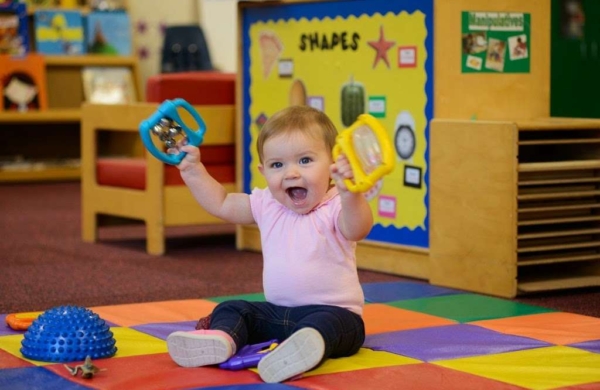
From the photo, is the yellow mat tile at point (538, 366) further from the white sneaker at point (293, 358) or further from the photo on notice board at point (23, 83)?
the photo on notice board at point (23, 83)

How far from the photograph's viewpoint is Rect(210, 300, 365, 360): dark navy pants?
5.70 ft

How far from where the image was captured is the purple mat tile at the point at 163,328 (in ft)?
6.66

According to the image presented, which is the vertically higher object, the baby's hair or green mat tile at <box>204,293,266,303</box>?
the baby's hair

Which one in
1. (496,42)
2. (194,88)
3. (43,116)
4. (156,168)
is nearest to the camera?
(496,42)

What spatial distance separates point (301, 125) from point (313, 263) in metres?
0.25

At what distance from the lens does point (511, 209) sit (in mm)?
2547

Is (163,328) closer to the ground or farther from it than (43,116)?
closer to the ground

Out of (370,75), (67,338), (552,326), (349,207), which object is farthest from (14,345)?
(370,75)

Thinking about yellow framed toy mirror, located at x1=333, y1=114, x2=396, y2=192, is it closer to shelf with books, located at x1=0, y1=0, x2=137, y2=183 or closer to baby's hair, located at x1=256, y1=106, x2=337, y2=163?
baby's hair, located at x1=256, y1=106, x2=337, y2=163

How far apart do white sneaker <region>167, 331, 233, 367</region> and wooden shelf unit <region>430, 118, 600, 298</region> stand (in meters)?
1.07

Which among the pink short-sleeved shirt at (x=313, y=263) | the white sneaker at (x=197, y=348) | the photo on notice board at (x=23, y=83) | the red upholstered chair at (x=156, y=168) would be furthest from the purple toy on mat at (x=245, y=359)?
the photo on notice board at (x=23, y=83)

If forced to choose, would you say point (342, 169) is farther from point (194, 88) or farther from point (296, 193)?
point (194, 88)

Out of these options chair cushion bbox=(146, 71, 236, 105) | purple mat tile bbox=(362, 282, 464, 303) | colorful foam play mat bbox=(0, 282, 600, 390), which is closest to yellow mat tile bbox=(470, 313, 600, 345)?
colorful foam play mat bbox=(0, 282, 600, 390)

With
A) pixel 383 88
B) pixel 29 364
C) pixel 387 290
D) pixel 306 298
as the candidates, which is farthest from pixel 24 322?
pixel 383 88
